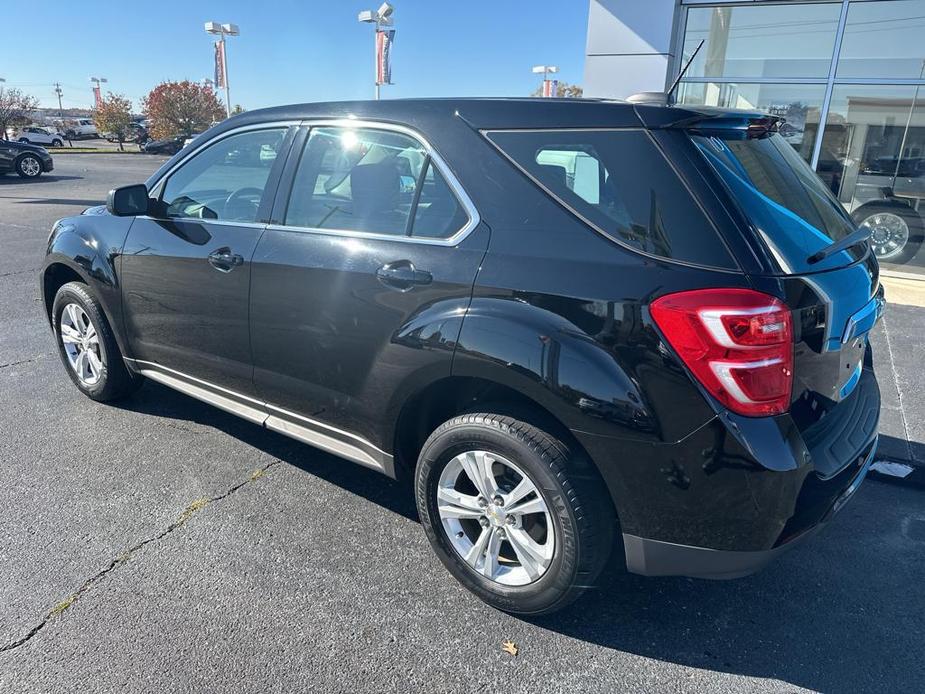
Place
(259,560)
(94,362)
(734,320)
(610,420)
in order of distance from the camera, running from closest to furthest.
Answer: (734,320)
(610,420)
(259,560)
(94,362)

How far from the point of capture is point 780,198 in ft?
7.46

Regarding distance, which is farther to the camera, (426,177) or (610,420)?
(426,177)

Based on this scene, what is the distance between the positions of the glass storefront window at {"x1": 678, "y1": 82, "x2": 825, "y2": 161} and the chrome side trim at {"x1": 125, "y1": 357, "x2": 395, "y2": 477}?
756 cm

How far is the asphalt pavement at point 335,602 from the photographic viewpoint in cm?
221

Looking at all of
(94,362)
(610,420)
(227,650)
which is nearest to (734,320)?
(610,420)

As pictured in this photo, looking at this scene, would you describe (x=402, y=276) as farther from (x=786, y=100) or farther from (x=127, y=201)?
(x=786, y=100)

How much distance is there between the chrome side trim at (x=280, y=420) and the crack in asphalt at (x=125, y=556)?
36 cm

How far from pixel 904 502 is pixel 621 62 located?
23.3 ft

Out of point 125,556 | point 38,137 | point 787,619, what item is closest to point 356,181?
point 125,556

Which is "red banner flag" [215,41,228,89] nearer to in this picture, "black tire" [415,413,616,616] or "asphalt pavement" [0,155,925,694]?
"asphalt pavement" [0,155,925,694]

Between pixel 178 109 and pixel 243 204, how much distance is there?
58.2 metres

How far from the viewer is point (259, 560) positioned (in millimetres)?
2775

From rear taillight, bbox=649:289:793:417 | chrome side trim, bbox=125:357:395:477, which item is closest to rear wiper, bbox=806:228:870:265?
rear taillight, bbox=649:289:793:417

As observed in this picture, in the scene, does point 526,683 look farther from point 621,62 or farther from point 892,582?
point 621,62
